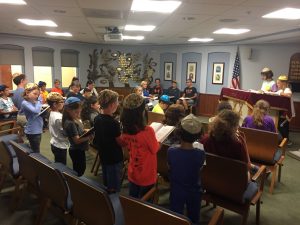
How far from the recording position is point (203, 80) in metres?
9.34

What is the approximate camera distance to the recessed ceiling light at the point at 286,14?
3.73 metres

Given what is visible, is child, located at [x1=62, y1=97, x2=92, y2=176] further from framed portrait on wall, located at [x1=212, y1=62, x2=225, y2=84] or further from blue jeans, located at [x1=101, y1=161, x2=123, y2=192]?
framed portrait on wall, located at [x1=212, y1=62, x2=225, y2=84]

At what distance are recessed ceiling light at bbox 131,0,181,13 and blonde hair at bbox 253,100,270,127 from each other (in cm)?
178

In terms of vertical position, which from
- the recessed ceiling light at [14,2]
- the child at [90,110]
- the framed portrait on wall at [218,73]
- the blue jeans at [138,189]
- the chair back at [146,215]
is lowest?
the blue jeans at [138,189]

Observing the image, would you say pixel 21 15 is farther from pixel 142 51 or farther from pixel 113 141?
pixel 142 51

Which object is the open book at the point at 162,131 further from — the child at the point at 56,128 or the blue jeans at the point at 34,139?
the blue jeans at the point at 34,139

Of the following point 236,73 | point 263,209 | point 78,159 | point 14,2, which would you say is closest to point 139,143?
point 78,159

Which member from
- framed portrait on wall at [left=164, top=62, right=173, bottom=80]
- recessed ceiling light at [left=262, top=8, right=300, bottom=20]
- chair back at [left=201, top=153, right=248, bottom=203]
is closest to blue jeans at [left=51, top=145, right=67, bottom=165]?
chair back at [left=201, top=153, right=248, bottom=203]

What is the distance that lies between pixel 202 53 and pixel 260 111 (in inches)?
247

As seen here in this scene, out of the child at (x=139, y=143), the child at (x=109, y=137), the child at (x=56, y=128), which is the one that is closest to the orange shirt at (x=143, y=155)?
the child at (x=139, y=143)

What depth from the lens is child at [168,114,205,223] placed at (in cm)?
184

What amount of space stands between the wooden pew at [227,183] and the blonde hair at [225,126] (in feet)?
0.67

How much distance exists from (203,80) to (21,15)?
647cm

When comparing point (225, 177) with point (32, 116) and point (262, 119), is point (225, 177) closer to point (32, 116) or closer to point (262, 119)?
point (262, 119)
